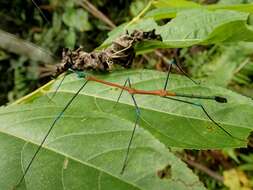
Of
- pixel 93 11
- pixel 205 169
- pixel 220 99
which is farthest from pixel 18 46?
pixel 93 11

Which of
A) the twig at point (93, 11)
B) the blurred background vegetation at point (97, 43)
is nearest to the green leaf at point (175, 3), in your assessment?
the blurred background vegetation at point (97, 43)

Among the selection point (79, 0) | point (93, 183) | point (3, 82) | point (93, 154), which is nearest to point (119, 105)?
point (93, 154)

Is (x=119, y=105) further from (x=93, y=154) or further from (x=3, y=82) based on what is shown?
(x=3, y=82)

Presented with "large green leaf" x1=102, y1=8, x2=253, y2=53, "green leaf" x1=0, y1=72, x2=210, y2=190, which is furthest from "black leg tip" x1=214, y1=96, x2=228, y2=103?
"green leaf" x1=0, y1=72, x2=210, y2=190

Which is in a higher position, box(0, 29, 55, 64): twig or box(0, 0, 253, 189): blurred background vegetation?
box(0, 29, 55, 64): twig

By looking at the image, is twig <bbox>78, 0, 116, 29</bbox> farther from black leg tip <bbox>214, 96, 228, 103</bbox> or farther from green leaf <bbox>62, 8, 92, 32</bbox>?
black leg tip <bbox>214, 96, 228, 103</bbox>

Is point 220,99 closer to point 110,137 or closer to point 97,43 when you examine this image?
point 110,137

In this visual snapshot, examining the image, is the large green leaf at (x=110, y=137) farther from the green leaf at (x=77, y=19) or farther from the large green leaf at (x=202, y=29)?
the green leaf at (x=77, y=19)
